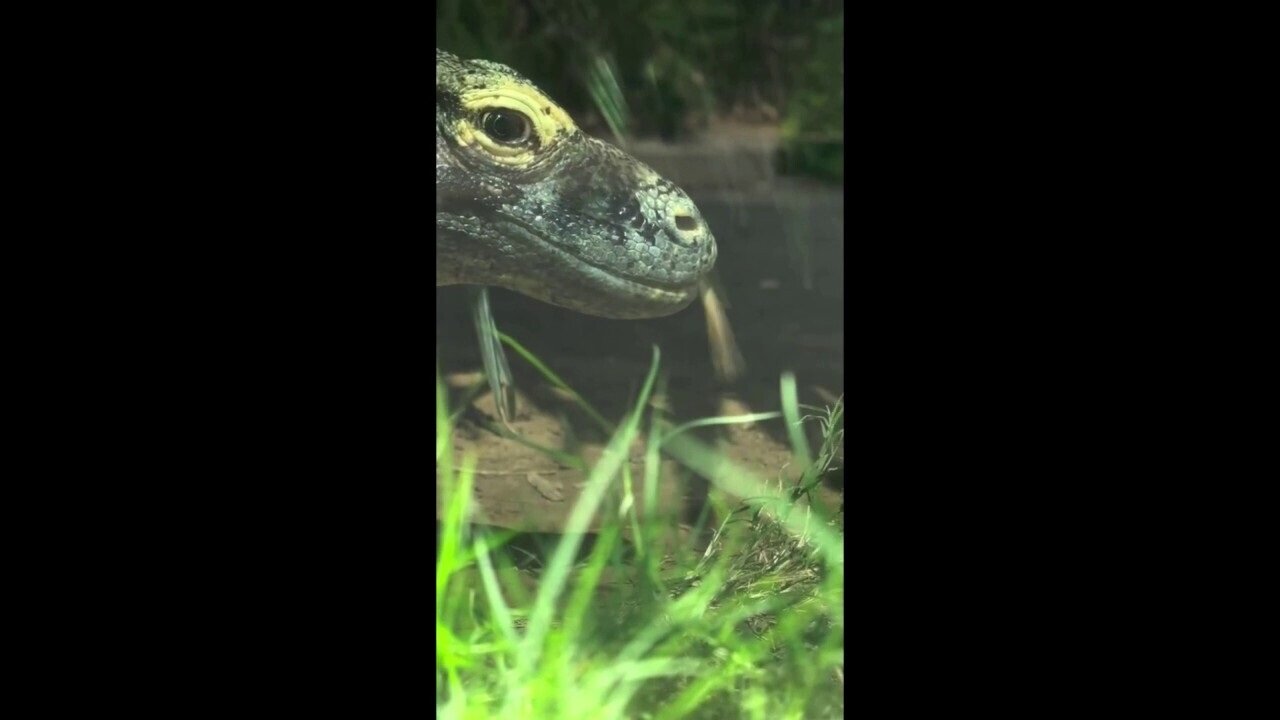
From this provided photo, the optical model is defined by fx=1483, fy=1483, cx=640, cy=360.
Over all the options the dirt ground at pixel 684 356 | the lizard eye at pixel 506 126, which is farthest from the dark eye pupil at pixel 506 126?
the dirt ground at pixel 684 356

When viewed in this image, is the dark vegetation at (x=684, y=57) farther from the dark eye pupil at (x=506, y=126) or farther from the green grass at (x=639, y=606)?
the green grass at (x=639, y=606)

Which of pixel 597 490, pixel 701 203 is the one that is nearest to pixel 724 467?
pixel 597 490

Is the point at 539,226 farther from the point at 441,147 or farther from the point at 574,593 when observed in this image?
the point at 574,593

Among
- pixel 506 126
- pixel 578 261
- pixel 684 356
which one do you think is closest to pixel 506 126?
pixel 506 126

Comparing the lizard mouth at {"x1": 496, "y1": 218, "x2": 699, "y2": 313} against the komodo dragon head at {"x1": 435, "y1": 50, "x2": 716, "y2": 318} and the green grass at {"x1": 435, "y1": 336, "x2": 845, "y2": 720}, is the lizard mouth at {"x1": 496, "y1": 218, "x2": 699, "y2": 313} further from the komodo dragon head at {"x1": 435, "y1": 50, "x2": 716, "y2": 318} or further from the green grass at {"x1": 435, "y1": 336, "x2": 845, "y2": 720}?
the green grass at {"x1": 435, "y1": 336, "x2": 845, "y2": 720}

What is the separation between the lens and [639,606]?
247cm

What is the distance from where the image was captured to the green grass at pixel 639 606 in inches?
96.3

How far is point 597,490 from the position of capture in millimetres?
2465

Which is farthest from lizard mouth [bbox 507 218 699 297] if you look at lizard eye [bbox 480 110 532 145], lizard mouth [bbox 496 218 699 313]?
lizard eye [bbox 480 110 532 145]

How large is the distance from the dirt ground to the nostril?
32mm

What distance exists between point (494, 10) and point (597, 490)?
2.66ft

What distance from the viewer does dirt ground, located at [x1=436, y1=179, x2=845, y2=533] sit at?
2.46 meters

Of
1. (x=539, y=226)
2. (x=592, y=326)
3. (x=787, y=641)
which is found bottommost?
(x=787, y=641)

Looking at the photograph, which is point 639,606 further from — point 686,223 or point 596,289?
point 686,223
